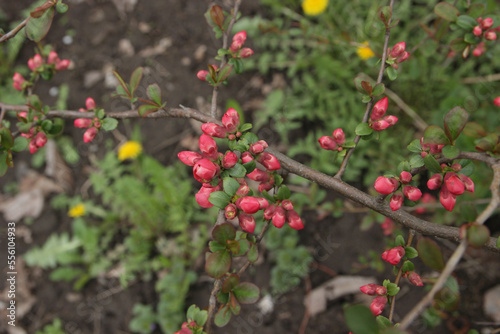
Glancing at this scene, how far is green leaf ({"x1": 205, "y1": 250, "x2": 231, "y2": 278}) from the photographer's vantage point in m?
0.89

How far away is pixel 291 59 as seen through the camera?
2.77m

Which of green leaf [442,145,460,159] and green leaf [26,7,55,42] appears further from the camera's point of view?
green leaf [26,7,55,42]

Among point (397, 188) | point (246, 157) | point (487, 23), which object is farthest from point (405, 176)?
point (487, 23)

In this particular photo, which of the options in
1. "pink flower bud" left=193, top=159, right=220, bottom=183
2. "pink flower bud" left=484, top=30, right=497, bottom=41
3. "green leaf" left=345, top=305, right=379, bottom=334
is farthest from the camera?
"pink flower bud" left=484, top=30, right=497, bottom=41

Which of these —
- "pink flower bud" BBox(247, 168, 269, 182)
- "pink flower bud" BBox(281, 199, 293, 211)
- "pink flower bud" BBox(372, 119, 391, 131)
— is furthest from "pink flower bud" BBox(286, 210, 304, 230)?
"pink flower bud" BBox(372, 119, 391, 131)

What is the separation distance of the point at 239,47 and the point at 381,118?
514 millimetres

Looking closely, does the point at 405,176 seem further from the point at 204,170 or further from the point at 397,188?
the point at 204,170

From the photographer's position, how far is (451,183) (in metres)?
0.92

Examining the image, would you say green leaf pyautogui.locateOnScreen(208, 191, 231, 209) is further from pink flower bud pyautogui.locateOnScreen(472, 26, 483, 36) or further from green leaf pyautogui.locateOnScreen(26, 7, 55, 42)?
pink flower bud pyautogui.locateOnScreen(472, 26, 483, 36)

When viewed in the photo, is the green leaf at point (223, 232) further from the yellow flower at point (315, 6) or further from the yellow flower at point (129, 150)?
the yellow flower at point (315, 6)

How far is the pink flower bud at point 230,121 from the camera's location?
1033 millimetres

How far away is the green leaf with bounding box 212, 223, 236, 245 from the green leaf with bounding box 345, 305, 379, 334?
0.33 m

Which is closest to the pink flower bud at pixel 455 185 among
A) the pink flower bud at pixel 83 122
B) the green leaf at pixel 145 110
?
the green leaf at pixel 145 110

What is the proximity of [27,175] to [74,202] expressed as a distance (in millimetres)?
508
